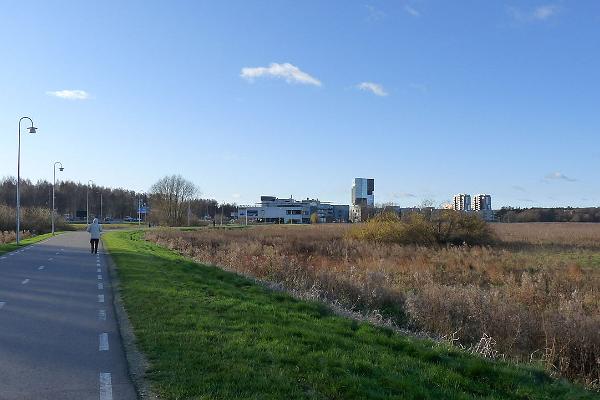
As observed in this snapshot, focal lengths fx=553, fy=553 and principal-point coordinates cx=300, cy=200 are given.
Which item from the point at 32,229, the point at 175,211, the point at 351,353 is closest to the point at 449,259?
the point at 351,353

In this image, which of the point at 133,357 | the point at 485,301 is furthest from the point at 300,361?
the point at 485,301

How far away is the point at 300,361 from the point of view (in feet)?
23.0

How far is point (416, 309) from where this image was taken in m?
12.8

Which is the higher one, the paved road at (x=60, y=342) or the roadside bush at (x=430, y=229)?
the roadside bush at (x=430, y=229)

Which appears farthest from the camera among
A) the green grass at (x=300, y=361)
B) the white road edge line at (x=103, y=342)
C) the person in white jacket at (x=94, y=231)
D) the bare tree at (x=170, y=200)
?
the bare tree at (x=170, y=200)

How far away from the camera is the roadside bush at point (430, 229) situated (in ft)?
155

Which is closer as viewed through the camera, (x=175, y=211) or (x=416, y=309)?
(x=416, y=309)

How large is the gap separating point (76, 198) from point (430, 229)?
11303cm

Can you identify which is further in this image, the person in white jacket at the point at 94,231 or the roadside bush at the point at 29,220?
the roadside bush at the point at 29,220

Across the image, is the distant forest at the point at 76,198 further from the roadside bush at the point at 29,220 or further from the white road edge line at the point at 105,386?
the white road edge line at the point at 105,386

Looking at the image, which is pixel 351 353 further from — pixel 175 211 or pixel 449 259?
pixel 175 211

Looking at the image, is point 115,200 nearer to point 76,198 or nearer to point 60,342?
point 76,198

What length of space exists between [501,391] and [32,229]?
74.8m

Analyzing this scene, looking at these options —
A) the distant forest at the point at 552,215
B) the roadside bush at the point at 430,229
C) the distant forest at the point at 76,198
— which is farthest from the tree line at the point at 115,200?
the distant forest at the point at 552,215
